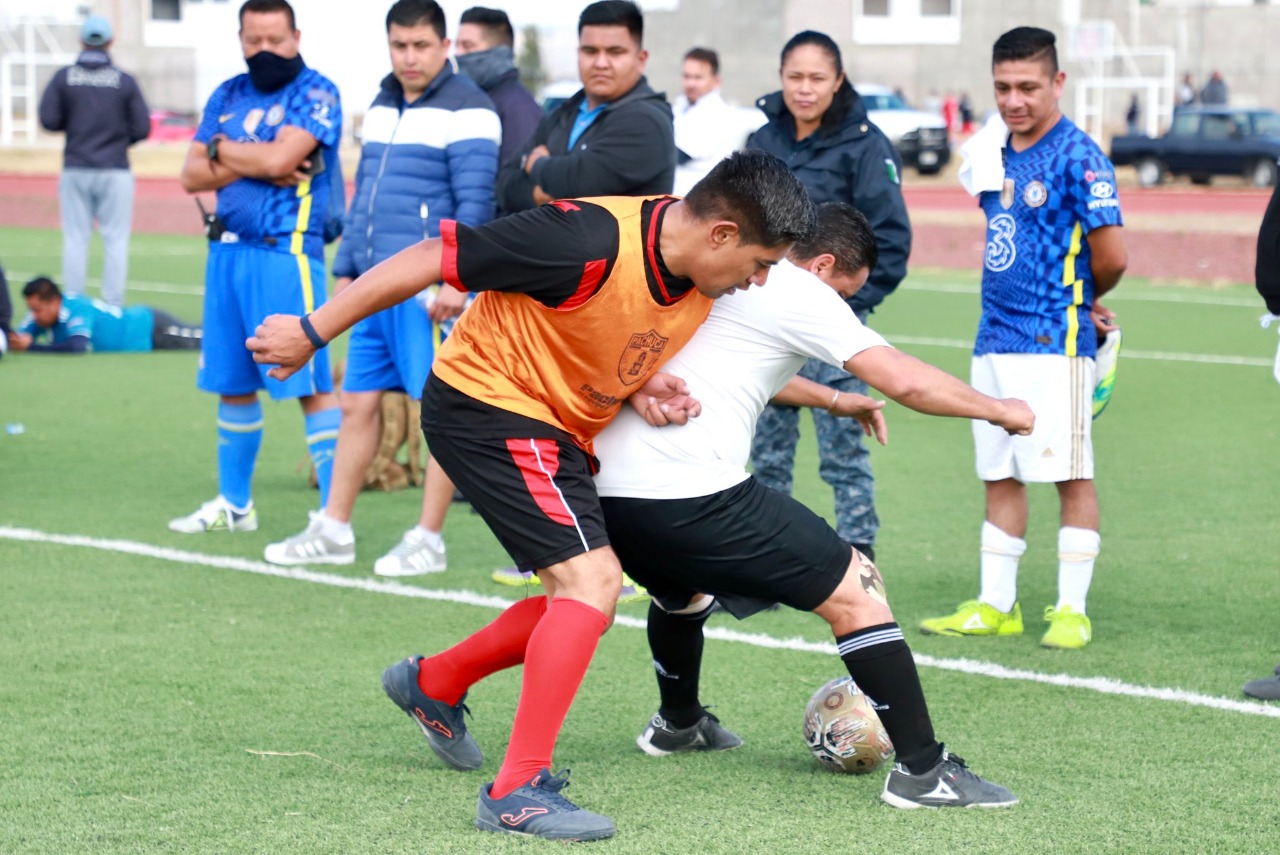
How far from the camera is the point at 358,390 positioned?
714 centimetres

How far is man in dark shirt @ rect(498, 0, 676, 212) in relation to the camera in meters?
6.39

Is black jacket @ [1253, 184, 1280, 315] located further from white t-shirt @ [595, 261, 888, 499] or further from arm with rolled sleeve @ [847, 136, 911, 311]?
white t-shirt @ [595, 261, 888, 499]

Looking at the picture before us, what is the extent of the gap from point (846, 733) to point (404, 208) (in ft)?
11.2

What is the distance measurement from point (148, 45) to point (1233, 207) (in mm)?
49068

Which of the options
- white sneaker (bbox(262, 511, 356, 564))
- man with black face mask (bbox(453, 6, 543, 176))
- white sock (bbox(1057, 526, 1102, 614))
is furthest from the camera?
man with black face mask (bbox(453, 6, 543, 176))

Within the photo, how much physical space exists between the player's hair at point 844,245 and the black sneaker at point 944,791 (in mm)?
1442

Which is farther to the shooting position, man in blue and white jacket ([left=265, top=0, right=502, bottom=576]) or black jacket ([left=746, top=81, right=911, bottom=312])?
man in blue and white jacket ([left=265, top=0, right=502, bottom=576])

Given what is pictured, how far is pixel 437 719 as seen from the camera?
455 cm

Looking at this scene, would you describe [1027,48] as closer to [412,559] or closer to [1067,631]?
[1067,631]

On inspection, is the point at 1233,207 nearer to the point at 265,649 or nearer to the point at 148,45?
the point at 265,649

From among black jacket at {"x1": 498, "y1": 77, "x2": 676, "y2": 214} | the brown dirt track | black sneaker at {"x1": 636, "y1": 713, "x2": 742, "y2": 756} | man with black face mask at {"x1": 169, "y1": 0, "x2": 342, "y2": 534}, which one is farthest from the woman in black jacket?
the brown dirt track

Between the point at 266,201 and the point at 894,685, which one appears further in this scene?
the point at 266,201

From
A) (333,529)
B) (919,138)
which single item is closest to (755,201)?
(333,529)

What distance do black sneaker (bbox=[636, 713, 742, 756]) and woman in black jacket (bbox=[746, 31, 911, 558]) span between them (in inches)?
69.4
